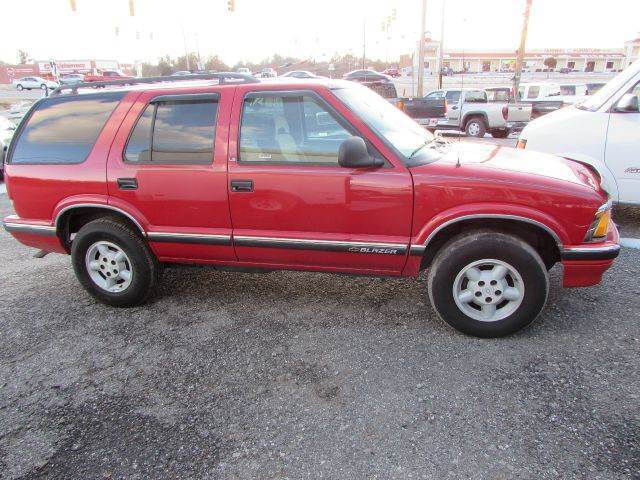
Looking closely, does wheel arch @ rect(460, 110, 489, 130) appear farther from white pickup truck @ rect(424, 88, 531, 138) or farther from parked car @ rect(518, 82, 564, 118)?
parked car @ rect(518, 82, 564, 118)

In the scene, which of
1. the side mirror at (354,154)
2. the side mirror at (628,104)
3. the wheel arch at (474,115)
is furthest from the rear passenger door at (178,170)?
the wheel arch at (474,115)

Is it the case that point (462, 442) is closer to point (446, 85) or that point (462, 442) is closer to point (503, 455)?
point (503, 455)

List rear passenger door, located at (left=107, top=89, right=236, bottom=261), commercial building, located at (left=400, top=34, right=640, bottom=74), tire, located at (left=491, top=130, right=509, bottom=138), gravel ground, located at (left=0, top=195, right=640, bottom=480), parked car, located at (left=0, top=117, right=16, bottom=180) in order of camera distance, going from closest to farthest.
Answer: gravel ground, located at (left=0, top=195, right=640, bottom=480), rear passenger door, located at (left=107, top=89, right=236, bottom=261), parked car, located at (left=0, top=117, right=16, bottom=180), tire, located at (left=491, top=130, right=509, bottom=138), commercial building, located at (left=400, top=34, right=640, bottom=74)

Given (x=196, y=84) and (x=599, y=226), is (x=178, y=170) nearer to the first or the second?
(x=196, y=84)

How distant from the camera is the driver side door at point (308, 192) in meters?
3.16

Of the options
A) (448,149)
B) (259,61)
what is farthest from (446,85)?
(259,61)

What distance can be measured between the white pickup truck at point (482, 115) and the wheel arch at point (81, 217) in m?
13.7

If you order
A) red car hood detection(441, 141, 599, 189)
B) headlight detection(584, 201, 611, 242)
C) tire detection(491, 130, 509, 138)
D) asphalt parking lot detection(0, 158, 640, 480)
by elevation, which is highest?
red car hood detection(441, 141, 599, 189)

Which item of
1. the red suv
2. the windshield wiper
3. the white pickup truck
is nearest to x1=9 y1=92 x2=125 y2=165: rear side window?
the red suv

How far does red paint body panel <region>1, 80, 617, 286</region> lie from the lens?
300cm

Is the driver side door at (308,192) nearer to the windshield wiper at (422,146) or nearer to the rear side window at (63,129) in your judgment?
the windshield wiper at (422,146)

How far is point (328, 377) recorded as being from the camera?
291 cm

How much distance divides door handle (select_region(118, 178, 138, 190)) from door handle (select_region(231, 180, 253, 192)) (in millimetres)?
799

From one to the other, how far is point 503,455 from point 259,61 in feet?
306
